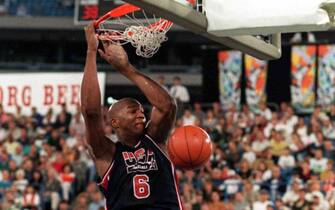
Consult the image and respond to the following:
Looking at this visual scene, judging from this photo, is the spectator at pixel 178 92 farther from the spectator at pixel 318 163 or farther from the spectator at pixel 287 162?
the spectator at pixel 318 163

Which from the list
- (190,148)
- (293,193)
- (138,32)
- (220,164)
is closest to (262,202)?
(293,193)

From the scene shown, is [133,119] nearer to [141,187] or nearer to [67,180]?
[141,187]

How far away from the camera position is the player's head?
16.3 feet

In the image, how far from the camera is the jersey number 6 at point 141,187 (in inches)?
192

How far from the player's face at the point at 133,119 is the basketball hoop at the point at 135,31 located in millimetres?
557

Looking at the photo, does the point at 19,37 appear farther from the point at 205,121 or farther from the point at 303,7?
the point at 303,7

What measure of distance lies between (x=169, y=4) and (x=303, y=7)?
76cm

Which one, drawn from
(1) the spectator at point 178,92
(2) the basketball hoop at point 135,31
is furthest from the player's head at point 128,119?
(1) the spectator at point 178,92

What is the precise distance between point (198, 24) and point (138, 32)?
51cm

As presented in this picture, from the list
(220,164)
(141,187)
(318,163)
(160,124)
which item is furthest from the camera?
(220,164)

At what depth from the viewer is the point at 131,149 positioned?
197 inches

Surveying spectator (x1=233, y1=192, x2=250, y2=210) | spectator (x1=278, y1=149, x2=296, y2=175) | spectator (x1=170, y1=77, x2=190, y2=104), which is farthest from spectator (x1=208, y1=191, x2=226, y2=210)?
spectator (x1=170, y1=77, x2=190, y2=104)

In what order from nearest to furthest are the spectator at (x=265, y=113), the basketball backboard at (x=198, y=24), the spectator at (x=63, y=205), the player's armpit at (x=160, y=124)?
the basketball backboard at (x=198, y=24) → the player's armpit at (x=160, y=124) → the spectator at (x=63, y=205) → the spectator at (x=265, y=113)

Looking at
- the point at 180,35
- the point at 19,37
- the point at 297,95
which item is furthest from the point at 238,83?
the point at 19,37
